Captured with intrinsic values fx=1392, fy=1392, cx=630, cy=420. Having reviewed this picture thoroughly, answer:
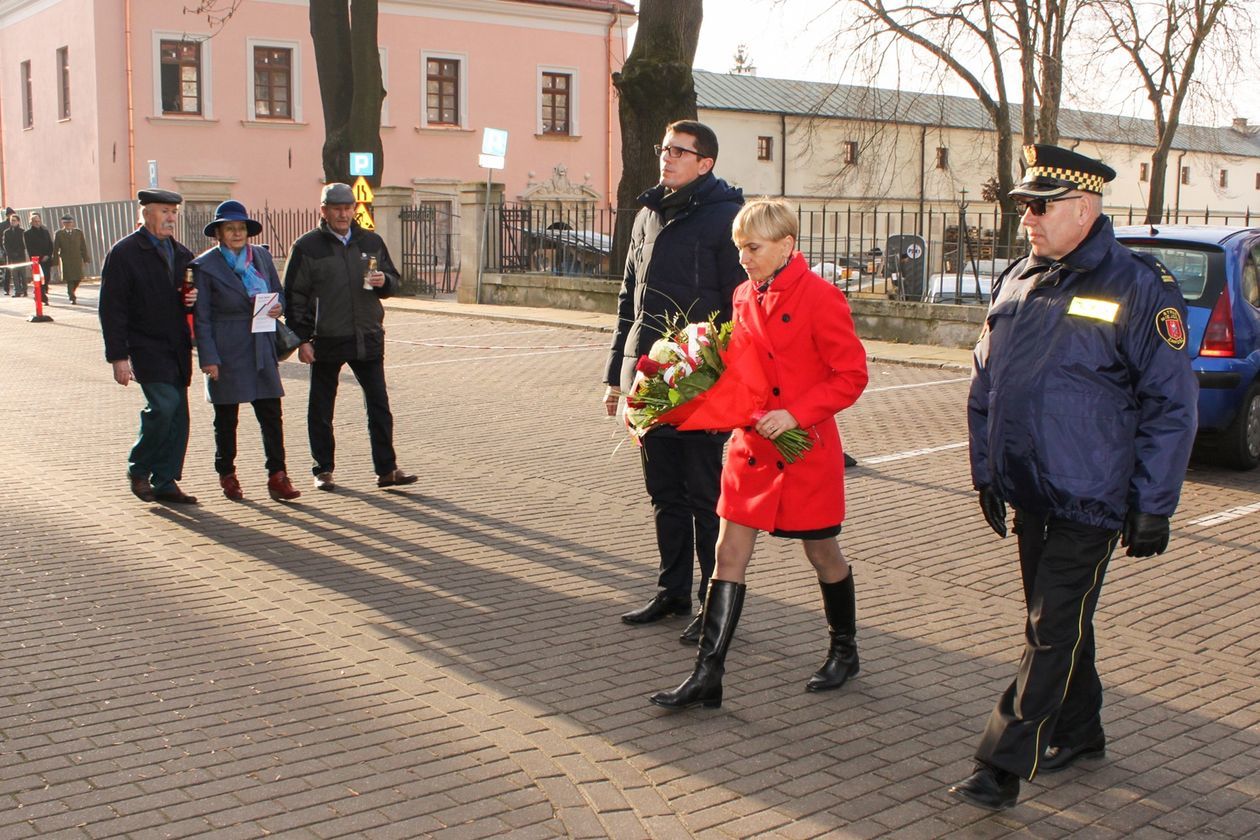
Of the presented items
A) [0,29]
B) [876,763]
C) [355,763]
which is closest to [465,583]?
[355,763]

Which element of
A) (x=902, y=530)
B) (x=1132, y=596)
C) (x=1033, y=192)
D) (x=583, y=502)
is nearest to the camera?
(x=1033, y=192)

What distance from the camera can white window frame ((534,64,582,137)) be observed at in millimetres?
44406

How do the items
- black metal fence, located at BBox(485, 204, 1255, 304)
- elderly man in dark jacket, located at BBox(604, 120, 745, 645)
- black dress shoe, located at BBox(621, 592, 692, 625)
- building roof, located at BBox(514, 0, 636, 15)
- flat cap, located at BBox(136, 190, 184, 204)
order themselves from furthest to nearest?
building roof, located at BBox(514, 0, 636, 15)
black metal fence, located at BBox(485, 204, 1255, 304)
flat cap, located at BBox(136, 190, 184, 204)
black dress shoe, located at BBox(621, 592, 692, 625)
elderly man in dark jacket, located at BBox(604, 120, 745, 645)

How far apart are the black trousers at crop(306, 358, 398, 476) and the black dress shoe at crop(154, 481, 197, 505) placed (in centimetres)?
83

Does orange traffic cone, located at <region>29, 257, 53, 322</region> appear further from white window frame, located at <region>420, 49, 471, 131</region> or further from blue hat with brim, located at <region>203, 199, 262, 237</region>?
white window frame, located at <region>420, 49, 471, 131</region>

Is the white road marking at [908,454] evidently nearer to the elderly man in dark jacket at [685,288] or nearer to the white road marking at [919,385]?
the white road marking at [919,385]

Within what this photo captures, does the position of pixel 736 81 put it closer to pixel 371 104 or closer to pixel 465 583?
pixel 371 104

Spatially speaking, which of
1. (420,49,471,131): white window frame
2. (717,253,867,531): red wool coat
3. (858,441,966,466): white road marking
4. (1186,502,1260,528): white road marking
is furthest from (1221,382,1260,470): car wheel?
(420,49,471,131): white window frame

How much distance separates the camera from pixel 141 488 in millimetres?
8469

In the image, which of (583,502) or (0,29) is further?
(0,29)

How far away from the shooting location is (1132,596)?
253 inches

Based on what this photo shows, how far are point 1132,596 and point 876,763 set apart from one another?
2576mm

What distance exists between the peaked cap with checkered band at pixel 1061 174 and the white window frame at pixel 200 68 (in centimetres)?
3599

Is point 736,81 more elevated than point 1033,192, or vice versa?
point 736,81
